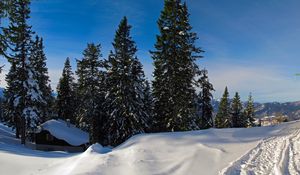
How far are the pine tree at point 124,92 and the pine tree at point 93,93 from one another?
5277 millimetres

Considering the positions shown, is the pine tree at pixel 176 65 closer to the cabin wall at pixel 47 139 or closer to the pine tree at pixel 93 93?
the pine tree at pixel 93 93

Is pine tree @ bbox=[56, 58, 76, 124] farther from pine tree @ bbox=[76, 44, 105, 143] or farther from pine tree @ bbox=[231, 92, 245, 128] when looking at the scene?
pine tree @ bbox=[231, 92, 245, 128]

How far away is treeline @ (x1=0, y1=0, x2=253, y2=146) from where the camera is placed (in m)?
25.8

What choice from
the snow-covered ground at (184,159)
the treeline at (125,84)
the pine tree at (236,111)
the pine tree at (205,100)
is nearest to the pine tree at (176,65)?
the treeline at (125,84)

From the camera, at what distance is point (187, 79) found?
2597 cm

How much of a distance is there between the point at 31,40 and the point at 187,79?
61.0ft

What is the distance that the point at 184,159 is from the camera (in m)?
11.3

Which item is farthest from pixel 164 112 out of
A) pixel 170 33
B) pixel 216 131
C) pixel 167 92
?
pixel 216 131

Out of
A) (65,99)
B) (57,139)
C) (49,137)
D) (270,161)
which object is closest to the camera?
(270,161)

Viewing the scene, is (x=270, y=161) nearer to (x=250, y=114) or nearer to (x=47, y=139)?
(x=47, y=139)

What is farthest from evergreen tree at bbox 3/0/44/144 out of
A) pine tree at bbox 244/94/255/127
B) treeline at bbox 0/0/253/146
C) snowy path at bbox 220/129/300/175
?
pine tree at bbox 244/94/255/127

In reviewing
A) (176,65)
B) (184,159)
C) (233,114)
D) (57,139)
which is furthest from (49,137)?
(184,159)

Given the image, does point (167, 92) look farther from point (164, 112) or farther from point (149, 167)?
point (149, 167)

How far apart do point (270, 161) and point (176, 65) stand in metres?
15.9
